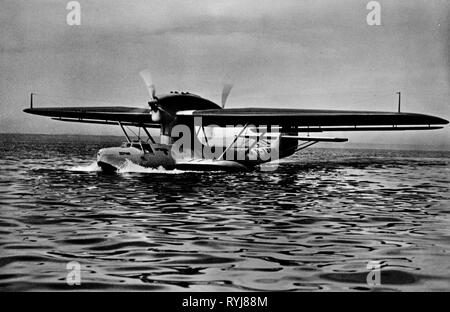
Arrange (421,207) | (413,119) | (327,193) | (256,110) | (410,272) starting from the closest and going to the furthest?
(410,272), (421,207), (327,193), (413,119), (256,110)

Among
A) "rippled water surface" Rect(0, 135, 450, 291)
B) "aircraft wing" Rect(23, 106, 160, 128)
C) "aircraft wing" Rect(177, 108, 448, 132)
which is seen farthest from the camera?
"aircraft wing" Rect(23, 106, 160, 128)

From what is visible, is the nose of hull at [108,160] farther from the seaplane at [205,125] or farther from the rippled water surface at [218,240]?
the rippled water surface at [218,240]

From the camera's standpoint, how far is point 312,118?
26.7 metres

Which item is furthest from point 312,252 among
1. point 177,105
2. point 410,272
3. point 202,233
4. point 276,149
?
point 276,149

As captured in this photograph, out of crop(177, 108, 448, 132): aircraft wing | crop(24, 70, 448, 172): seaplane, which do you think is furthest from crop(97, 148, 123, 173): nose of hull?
crop(177, 108, 448, 132): aircraft wing

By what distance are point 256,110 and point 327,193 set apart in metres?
9.80

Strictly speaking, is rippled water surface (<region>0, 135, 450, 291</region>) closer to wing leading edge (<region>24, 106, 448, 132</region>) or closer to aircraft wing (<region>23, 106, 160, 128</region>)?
wing leading edge (<region>24, 106, 448, 132</region>)

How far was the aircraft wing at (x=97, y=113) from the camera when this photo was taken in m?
30.1

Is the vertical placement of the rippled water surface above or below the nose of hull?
below

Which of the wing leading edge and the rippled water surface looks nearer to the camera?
the rippled water surface

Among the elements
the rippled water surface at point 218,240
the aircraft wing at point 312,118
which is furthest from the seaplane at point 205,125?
the rippled water surface at point 218,240

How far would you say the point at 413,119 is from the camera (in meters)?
23.4

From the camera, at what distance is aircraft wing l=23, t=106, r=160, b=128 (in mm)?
30141
